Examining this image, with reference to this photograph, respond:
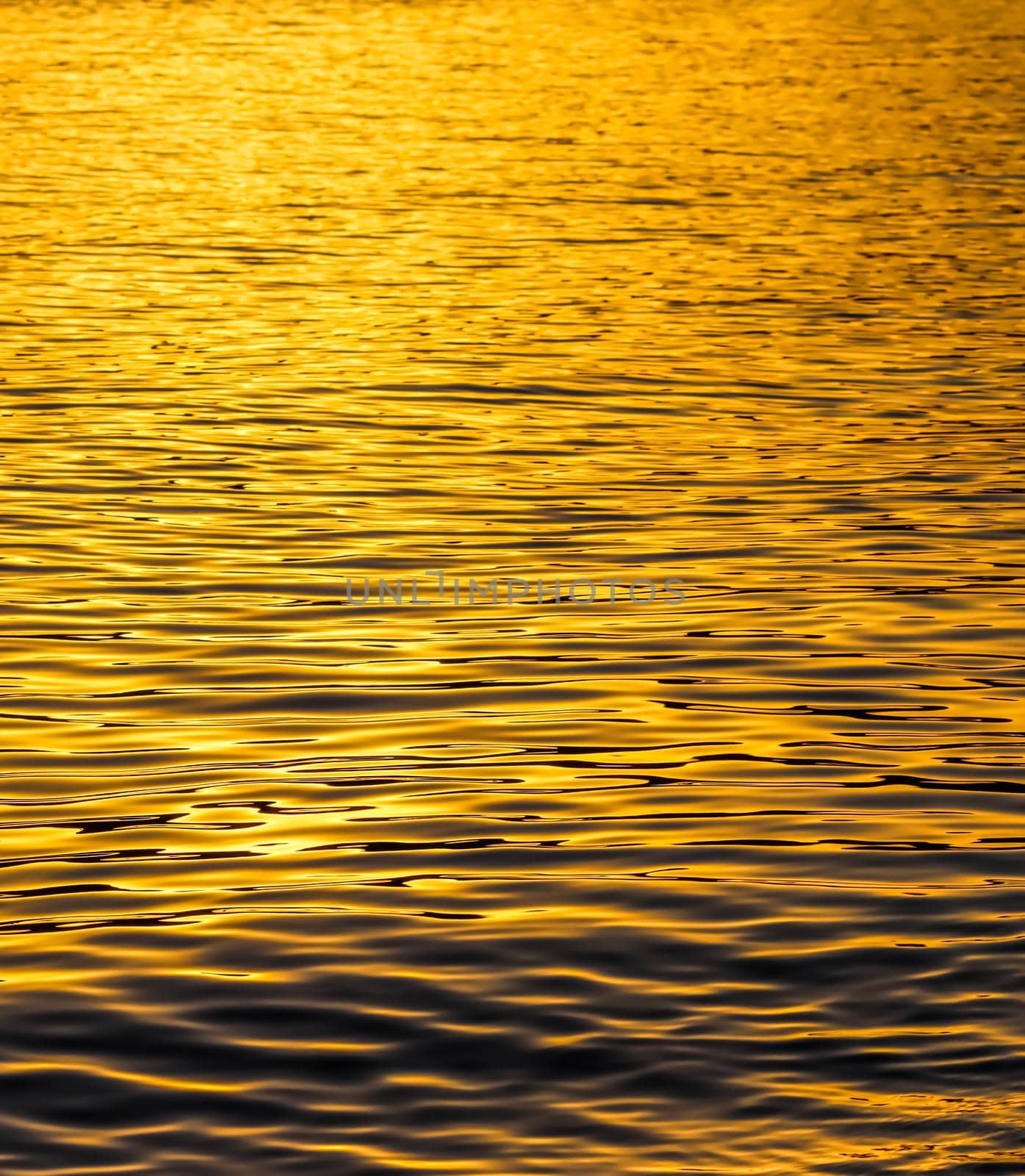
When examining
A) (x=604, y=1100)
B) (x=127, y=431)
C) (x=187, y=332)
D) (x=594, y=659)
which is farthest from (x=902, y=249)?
(x=604, y=1100)

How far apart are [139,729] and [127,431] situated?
8091 millimetres

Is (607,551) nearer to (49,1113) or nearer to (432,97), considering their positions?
(49,1113)

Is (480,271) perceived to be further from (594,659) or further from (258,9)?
(258,9)

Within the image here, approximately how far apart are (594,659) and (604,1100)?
5.30m

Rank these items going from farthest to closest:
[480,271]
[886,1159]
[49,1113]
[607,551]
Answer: [480,271] → [607,551] → [49,1113] → [886,1159]

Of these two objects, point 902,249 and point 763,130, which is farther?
point 763,130

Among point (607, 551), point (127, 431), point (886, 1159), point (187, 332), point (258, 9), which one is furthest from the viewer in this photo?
point (258, 9)

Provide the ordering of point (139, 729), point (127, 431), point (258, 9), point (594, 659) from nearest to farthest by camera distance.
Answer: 1. point (139, 729)
2. point (594, 659)
3. point (127, 431)
4. point (258, 9)

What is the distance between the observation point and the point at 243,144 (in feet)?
130

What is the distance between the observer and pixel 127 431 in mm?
18844

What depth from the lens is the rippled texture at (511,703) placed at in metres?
7.53

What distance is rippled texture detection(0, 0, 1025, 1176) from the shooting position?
7531mm

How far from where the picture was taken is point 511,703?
11.7 m

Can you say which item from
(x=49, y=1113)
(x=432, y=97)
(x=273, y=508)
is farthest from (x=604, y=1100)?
(x=432, y=97)
